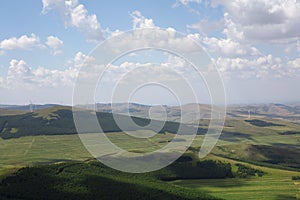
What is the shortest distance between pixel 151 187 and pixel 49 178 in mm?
32721

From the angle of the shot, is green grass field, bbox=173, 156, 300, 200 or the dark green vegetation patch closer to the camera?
the dark green vegetation patch

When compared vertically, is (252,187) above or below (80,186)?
below

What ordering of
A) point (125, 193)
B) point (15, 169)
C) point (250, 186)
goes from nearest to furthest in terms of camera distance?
point (125, 193) → point (15, 169) → point (250, 186)

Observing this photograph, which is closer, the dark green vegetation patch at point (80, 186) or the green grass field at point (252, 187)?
the dark green vegetation patch at point (80, 186)

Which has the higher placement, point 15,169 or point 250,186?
point 15,169

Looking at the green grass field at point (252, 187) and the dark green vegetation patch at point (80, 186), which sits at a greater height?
the dark green vegetation patch at point (80, 186)

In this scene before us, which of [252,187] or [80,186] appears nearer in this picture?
[80,186]

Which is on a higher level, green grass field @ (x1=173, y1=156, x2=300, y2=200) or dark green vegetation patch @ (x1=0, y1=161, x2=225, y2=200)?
dark green vegetation patch @ (x1=0, y1=161, x2=225, y2=200)

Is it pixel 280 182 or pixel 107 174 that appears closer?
pixel 107 174

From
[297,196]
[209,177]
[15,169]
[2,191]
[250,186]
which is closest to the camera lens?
[2,191]

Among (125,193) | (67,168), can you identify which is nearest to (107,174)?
(67,168)

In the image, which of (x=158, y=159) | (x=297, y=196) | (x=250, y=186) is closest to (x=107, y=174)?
(x=158, y=159)

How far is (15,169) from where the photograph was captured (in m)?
109

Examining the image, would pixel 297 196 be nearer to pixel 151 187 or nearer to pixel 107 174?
pixel 151 187
